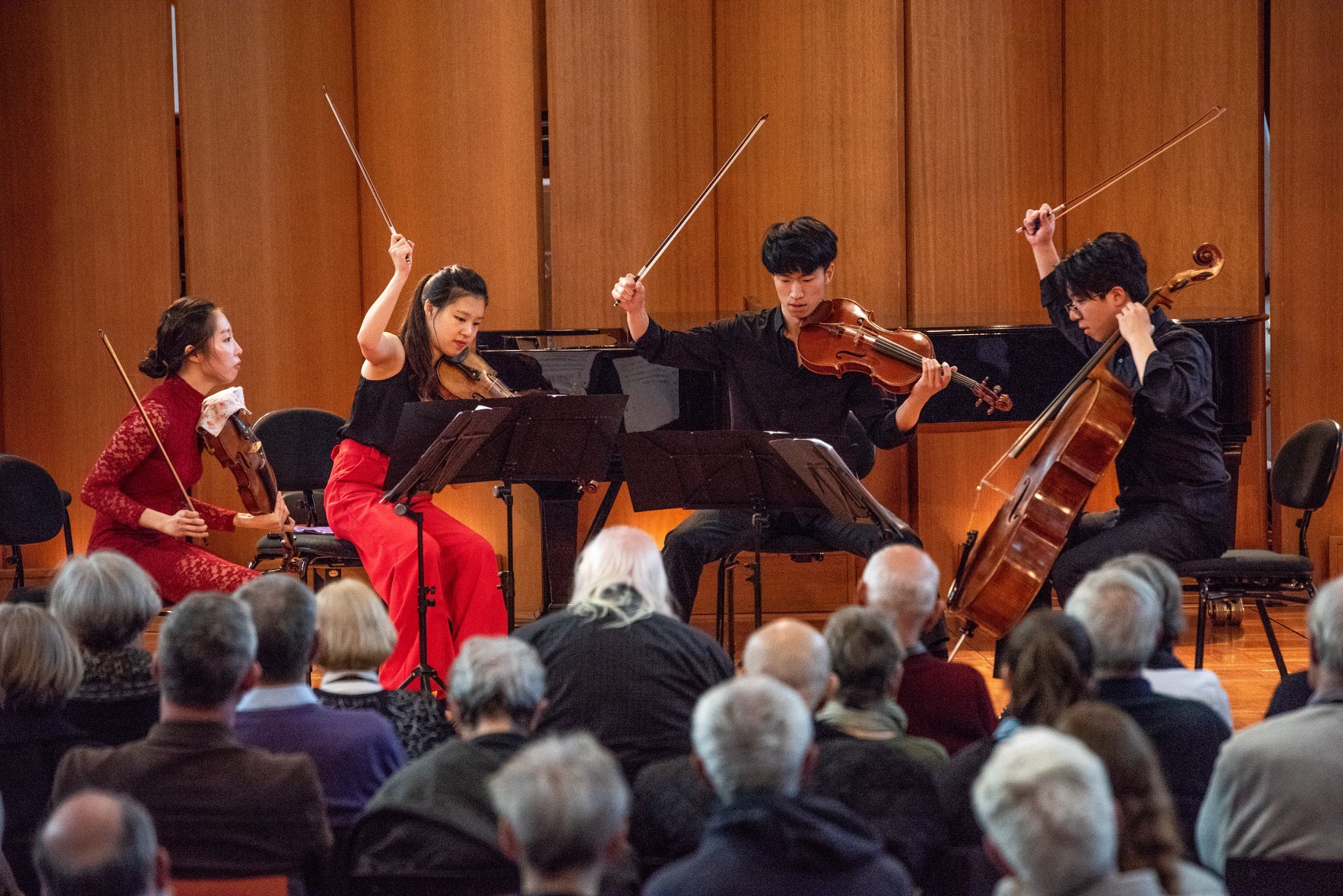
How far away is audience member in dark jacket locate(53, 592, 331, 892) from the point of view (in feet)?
6.98

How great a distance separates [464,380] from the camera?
450cm

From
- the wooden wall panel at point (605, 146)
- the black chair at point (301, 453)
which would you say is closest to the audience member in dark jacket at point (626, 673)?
the black chair at point (301, 453)

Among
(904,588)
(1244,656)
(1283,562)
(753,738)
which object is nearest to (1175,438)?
(1283,562)

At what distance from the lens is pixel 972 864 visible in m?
2.22

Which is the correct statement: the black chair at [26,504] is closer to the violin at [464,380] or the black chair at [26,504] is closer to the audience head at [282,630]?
the violin at [464,380]

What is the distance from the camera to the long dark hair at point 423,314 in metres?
4.43

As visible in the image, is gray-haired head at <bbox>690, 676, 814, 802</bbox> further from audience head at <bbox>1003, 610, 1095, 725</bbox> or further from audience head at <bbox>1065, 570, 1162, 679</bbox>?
audience head at <bbox>1065, 570, 1162, 679</bbox>

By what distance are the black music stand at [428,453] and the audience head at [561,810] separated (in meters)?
2.11

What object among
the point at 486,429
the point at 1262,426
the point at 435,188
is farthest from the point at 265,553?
the point at 1262,426

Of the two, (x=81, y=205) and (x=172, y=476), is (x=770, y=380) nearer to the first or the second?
(x=172, y=476)

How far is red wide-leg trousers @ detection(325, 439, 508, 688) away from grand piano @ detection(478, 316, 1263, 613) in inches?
14.9

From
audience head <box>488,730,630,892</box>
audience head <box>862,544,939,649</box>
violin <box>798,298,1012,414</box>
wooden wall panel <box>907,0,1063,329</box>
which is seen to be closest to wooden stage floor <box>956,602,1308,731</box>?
violin <box>798,298,1012,414</box>

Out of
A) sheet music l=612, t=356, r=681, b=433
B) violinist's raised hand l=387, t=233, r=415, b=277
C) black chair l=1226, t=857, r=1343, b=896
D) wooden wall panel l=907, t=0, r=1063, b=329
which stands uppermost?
wooden wall panel l=907, t=0, r=1063, b=329

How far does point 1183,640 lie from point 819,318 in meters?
2.05
